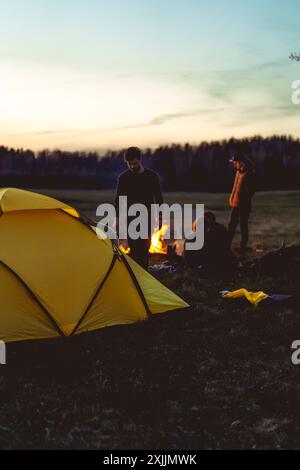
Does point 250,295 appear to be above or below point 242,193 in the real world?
below

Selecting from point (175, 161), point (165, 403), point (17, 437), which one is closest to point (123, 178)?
point (165, 403)

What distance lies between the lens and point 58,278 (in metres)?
7.15

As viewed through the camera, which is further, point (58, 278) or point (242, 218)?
point (242, 218)

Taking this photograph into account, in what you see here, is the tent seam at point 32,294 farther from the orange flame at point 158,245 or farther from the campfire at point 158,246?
the orange flame at point 158,245

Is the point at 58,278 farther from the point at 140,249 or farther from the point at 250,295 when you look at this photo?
the point at 250,295

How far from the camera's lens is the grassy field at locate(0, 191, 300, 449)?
16.3 feet

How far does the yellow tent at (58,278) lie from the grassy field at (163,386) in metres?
0.22

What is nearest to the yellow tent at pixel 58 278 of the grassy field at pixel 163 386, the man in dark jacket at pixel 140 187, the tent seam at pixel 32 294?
the tent seam at pixel 32 294

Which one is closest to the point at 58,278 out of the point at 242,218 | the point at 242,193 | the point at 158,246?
the point at 158,246

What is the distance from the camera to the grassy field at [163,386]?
4.96 meters

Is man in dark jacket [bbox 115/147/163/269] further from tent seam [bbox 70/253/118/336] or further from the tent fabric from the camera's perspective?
tent seam [bbox 70/253/118/336]

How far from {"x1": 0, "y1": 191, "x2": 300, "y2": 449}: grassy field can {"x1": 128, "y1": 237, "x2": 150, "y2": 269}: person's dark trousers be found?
61.4 inches

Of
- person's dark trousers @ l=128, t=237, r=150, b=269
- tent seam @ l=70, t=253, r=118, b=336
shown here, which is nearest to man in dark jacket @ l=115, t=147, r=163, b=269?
person's dark trousers @ l=128, t=237, r=150, b=269

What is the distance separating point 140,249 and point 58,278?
104 inches
